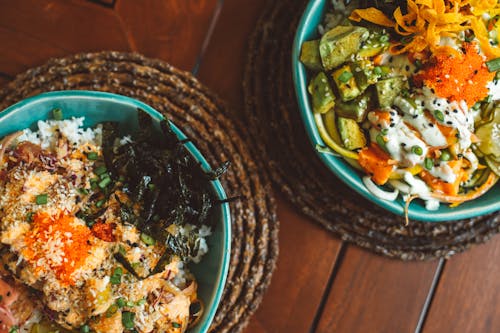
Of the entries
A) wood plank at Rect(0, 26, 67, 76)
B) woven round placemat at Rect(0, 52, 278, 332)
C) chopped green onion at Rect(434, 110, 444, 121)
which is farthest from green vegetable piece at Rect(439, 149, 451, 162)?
wood plank at Rect(0, 26, 67, 76)

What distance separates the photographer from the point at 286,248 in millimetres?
1874

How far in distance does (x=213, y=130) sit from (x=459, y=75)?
80 cm

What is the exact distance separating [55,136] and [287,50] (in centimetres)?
83

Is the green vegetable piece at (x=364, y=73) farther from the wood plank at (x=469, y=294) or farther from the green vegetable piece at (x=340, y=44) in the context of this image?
the wood plank at (x=469, y=294)

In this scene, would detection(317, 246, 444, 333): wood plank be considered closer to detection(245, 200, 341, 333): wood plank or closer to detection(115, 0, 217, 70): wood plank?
detection(245, 200, 341, 333): wood plank

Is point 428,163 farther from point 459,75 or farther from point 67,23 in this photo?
point 67,23

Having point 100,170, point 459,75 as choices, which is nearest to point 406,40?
point 459,75

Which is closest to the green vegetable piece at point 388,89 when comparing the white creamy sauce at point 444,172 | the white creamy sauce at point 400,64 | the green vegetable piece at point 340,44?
the white creamy sauce at point 400,64

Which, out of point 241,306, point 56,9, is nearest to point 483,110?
point 241,306

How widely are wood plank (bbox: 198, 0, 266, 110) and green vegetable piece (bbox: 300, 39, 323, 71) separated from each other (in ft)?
0.94

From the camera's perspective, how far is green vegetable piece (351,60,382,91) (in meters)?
1.61

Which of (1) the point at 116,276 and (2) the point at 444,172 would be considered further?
(2) the point at 444,172

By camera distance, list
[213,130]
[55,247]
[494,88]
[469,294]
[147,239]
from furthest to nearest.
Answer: [469,294], [213,130], [494,88], [147,239], [55,247]

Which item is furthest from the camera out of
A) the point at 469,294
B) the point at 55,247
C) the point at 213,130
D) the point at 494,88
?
the point at 469,294
